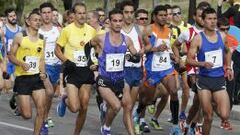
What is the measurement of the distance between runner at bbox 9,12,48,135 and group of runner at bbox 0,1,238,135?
0.01m

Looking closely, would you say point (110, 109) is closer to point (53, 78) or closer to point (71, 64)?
point (71, 64)

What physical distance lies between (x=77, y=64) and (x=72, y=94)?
0.61 m

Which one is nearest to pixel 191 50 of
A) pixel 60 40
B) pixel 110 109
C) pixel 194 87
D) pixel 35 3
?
pixel 194 87

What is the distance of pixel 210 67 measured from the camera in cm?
1036

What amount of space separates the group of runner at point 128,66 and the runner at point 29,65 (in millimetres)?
14

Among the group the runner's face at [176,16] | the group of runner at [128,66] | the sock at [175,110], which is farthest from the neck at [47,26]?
the sock at [175,110]

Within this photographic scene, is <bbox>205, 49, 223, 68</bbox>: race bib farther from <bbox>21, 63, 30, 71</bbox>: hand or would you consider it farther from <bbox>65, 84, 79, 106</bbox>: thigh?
<bbox>21, 63, 30, 71</bbox>: hand

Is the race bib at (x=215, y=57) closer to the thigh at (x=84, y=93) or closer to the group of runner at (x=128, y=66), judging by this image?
the group of runner at (x=128, y=66)

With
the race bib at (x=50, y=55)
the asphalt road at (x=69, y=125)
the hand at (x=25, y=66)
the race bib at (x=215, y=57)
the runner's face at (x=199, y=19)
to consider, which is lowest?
the asphalt road at (x=69, y=125)

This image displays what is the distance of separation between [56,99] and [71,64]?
685cm

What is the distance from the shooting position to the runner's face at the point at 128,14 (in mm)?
11727

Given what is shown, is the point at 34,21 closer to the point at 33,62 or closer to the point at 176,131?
the point at 33,62

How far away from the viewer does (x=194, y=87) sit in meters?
10.7

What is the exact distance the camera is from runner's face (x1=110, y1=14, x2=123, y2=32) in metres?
10.8
